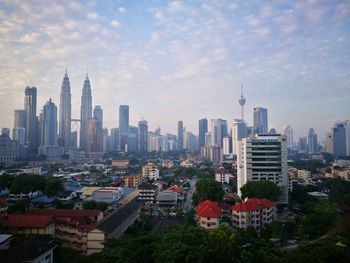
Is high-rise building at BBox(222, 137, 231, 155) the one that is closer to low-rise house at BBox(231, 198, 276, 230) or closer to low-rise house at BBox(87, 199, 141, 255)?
low-rise house at BBox(231, 198, 276, 230)

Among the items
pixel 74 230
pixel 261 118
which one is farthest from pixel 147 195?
pixel 261 118

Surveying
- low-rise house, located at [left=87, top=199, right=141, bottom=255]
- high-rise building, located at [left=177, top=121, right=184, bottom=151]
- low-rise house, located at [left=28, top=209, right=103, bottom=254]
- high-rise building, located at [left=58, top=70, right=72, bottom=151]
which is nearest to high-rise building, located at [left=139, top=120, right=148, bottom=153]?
high-rise building, located at [left=177, top=121, right=184, bottom=151]

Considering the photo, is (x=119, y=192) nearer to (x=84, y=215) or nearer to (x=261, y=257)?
(x=84, y=215)

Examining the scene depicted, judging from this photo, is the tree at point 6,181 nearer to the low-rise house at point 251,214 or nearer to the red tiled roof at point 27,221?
the red tiled roof at point 27,221

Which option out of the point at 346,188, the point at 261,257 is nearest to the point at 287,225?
the point at 261,257

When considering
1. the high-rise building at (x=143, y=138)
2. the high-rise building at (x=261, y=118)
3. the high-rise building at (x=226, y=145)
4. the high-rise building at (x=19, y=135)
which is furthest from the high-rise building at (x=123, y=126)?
the high-rise building at (x=261, y=118)

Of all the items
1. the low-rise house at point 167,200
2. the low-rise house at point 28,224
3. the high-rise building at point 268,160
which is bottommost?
the low-rise house at point 167,200
